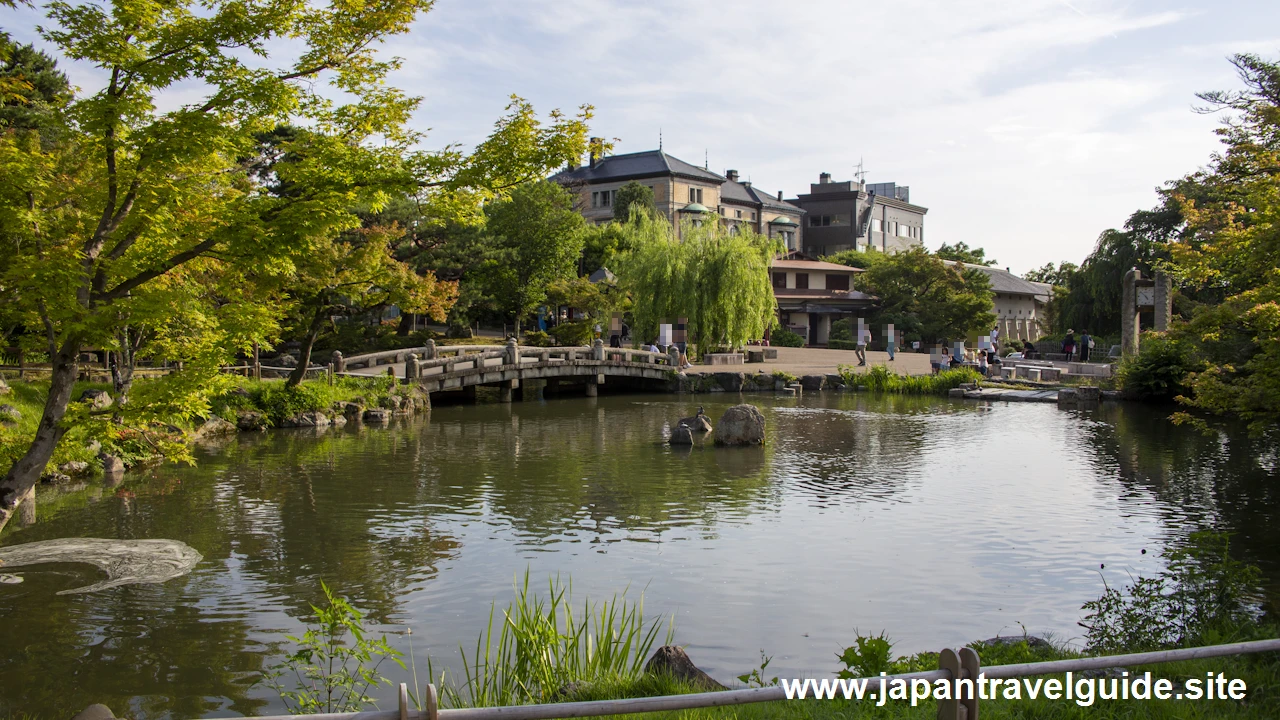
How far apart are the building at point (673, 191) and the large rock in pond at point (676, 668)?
5081cm

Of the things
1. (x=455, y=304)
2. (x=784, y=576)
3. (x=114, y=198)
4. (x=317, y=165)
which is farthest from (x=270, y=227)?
(x=455, y=304)

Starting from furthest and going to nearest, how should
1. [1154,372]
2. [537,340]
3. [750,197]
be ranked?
[750,197], [537,340], [1154,372]

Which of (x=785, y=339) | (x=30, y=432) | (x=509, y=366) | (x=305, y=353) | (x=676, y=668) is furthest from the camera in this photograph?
(x=785, y=339)

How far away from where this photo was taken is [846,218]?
2721 inches

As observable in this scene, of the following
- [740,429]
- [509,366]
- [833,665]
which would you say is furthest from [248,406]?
[833,665]

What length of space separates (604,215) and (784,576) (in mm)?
52644

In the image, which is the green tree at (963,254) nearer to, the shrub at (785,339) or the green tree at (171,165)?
the shrub at (785,339)

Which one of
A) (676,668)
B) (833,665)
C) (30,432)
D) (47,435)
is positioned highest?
(47,435)

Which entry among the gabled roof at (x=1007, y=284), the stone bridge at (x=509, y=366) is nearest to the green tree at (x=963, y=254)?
the gabled roof at (x=1007, y=284)

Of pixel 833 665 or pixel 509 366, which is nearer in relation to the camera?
pixel 833 665

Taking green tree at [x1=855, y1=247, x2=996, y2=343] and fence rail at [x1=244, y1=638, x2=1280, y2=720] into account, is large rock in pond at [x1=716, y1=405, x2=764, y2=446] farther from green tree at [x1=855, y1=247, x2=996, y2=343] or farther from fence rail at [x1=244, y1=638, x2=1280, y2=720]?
green tree at [x1=855, y1=247, x2=996, y2=343]

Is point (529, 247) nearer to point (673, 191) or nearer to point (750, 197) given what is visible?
point (673, 191)

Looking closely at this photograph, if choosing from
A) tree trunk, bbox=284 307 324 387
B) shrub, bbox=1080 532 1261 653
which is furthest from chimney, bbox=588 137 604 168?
tree trunk, bbox=284 307 324 387

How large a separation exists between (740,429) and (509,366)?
10.3m
